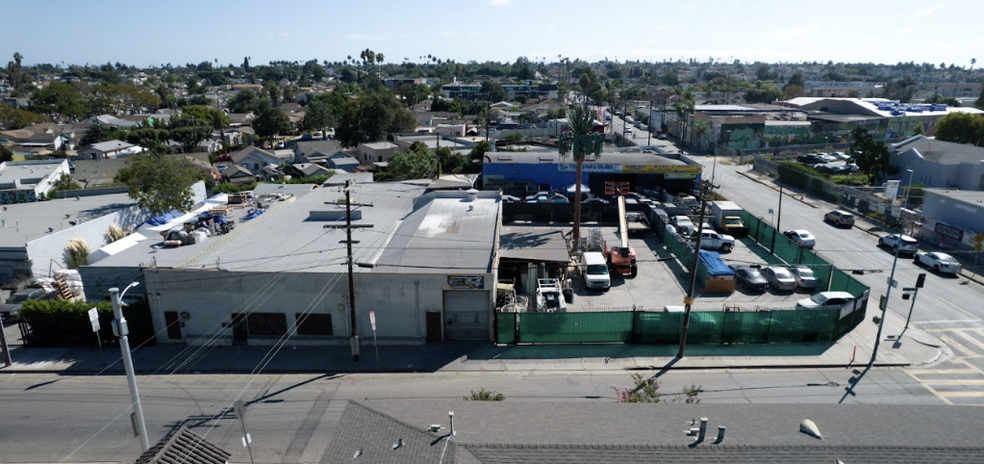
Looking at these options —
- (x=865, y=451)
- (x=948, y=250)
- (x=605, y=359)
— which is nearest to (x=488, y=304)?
(x=605, y=359)

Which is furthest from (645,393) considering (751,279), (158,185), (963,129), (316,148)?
(316,148)

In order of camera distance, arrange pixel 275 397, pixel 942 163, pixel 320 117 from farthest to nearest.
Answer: pixel 320 117 < pixel 942 163 < pixel 275 397

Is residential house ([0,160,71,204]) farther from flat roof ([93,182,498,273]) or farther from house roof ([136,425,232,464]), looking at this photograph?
house roof ([136,425,232,464])

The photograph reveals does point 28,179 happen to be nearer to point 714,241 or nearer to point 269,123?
point 269,123

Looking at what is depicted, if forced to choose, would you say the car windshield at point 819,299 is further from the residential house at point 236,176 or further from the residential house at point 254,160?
the residential house at point 254,160

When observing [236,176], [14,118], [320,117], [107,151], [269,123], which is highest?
[320,117]

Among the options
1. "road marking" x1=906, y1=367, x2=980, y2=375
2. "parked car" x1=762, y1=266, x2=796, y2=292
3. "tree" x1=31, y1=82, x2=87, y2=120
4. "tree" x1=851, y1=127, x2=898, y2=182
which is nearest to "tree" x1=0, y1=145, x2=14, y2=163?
"tree" x1=31, y1=82, x2=87, y2=120
